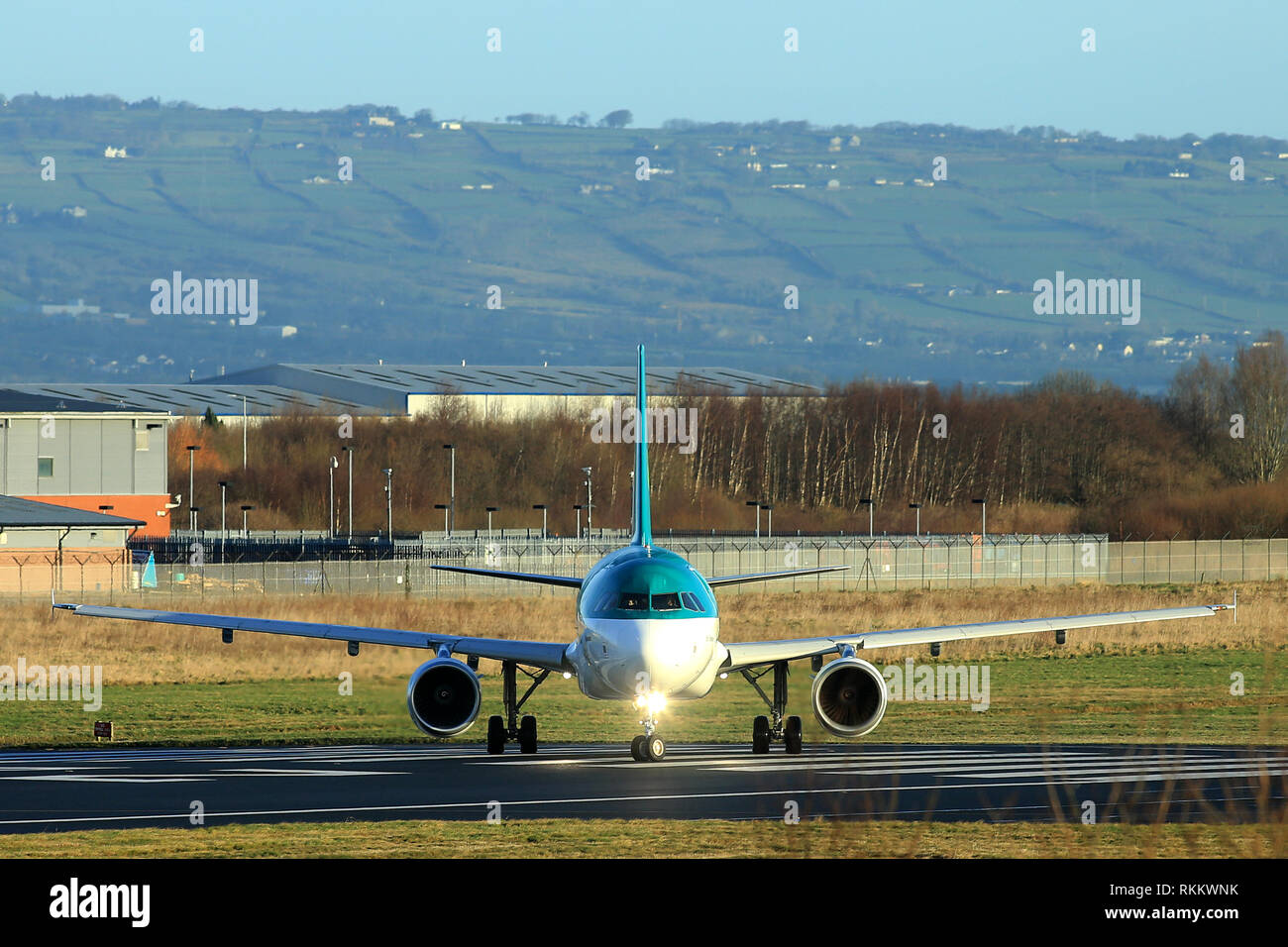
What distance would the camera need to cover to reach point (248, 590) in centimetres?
7806

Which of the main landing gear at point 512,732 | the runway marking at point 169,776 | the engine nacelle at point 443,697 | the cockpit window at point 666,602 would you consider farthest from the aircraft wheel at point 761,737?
the runway marking at point 169,776

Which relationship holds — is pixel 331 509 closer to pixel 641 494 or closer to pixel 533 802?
pixel 641 494

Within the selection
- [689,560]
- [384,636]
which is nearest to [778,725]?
[384,636]

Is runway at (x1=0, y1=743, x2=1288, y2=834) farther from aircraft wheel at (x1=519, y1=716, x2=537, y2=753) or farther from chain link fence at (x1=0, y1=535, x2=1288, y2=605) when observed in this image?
chain link fence at (x1=0, y1=535, x2=1288, y2=605)

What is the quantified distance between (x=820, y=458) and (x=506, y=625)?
11278 cm

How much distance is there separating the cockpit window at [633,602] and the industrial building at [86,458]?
84.4m

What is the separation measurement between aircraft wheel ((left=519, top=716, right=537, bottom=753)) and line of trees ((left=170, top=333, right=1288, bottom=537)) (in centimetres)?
10972

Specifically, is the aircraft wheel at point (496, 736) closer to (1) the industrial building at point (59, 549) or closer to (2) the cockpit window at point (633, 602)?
(2) the cockpit window at point (633, 602)

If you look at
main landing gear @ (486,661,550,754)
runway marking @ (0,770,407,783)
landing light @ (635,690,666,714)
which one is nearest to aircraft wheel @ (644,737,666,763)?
landing light @ (635,690,666,714)

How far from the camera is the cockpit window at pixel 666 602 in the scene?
2589cm

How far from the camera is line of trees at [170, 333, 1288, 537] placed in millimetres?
147750

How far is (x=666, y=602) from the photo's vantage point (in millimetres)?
25953
